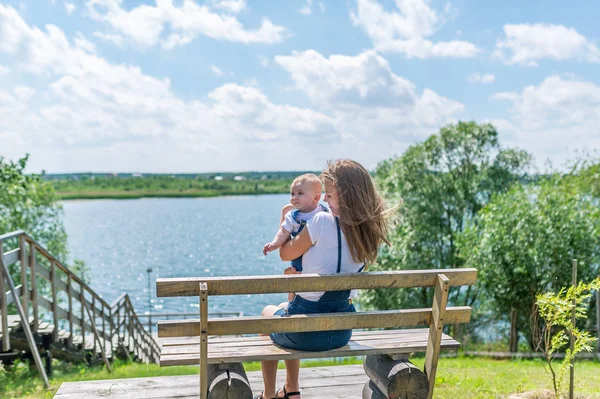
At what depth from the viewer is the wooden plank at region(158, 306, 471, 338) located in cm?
300

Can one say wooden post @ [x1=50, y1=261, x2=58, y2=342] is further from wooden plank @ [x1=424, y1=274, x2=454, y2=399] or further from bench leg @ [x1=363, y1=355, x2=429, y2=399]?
wooden plank @ [x1=424, y1=274, x2=454, y2=399]

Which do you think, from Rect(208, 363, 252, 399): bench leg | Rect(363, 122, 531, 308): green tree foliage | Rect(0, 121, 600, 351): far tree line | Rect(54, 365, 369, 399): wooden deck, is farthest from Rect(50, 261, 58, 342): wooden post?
Rect(363, 122, 531, 308): green tree foliage

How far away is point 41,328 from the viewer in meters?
8.31

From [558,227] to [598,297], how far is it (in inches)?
70.7

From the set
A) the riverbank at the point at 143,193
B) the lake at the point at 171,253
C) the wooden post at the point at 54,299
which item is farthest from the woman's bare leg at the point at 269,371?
the riverbank at the point at 143,193

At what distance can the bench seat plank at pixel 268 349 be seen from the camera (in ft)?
10.3

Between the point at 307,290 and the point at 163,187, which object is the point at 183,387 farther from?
the point at 163,187

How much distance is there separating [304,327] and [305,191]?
807mm

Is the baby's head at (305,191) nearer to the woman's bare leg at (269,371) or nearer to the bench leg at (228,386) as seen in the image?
the woman's bare leg at (269,371)

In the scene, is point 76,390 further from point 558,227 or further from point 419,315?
point 558,227

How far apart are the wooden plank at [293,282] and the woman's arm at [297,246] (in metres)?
0.24

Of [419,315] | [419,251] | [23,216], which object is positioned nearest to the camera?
[419,315]

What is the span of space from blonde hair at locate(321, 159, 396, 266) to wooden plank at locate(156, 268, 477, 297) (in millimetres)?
209

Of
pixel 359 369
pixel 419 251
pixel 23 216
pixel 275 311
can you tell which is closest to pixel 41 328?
pixel 359 369
